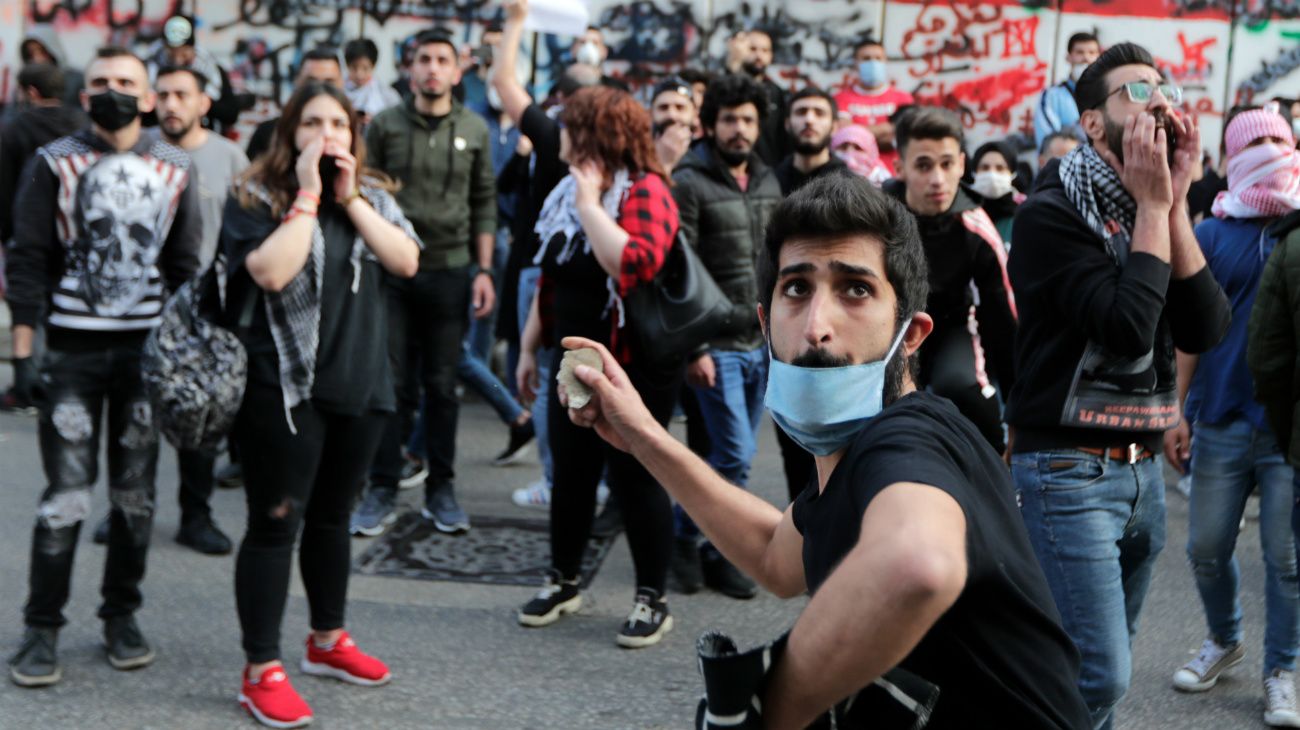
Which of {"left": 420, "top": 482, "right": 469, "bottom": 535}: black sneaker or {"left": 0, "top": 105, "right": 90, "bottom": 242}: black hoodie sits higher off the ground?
{"left": 0, "top": 105, "right": 90, "bottom": 242}: black hoodie

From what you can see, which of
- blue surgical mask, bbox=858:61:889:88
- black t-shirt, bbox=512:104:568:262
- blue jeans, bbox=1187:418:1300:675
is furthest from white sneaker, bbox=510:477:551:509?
blue surgical mask, bbox=858:61:889:88

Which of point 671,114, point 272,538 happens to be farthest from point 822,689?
point 671,114

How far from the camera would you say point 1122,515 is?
3479mm

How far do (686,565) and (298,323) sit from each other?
209 cm

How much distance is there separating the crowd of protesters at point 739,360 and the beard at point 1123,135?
0.5 inches

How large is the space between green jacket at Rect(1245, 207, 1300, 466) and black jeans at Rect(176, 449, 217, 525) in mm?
4015

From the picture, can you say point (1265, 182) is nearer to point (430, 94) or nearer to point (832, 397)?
point (832, 397)

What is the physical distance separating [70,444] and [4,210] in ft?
9.01

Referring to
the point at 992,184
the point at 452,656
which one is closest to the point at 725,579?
the point at 452,656

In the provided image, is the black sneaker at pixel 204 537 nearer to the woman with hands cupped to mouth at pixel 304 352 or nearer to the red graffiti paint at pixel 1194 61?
the woman with hands cupped to mouth at pixel 304 352

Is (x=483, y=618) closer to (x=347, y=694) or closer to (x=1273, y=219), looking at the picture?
(x=347, y=694)

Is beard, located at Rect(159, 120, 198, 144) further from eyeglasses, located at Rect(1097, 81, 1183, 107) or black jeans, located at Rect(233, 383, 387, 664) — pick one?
eyeglasses, located at Rect(1097, 81, 1183, 107)

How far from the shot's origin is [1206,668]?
488 cm

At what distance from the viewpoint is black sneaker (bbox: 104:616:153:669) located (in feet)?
15.8
